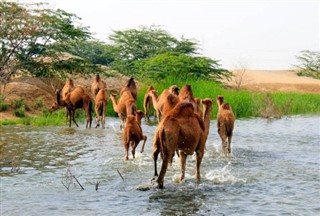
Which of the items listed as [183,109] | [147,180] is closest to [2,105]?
[147,180]

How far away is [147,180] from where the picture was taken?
10055mm

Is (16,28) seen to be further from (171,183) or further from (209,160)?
(171,183)

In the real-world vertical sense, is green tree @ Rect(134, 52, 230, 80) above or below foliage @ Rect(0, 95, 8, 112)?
above

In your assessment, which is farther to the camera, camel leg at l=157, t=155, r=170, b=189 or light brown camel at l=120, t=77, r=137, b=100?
light brown camel at l=120, t=77, r=137, b=100

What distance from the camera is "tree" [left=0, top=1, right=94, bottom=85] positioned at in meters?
27.1

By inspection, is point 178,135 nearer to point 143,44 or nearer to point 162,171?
point 162,171

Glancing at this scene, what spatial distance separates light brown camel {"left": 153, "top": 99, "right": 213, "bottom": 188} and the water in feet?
1.90

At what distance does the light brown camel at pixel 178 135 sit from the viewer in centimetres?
881

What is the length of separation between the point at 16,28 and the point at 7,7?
107 centimetres

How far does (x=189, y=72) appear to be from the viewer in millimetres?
32719

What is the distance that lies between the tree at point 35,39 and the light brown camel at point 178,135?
18.4 metres

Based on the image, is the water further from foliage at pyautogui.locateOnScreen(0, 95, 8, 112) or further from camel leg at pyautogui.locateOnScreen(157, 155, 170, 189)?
foliage at pyautogui.locateOnScreen(0, 95, 8, 112)

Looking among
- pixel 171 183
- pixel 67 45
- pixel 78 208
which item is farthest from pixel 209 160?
pixel 67 45

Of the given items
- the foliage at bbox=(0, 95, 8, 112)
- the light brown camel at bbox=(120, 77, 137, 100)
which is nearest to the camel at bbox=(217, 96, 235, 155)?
the light brown camel at bbox=(120, 77, 137, 100)
